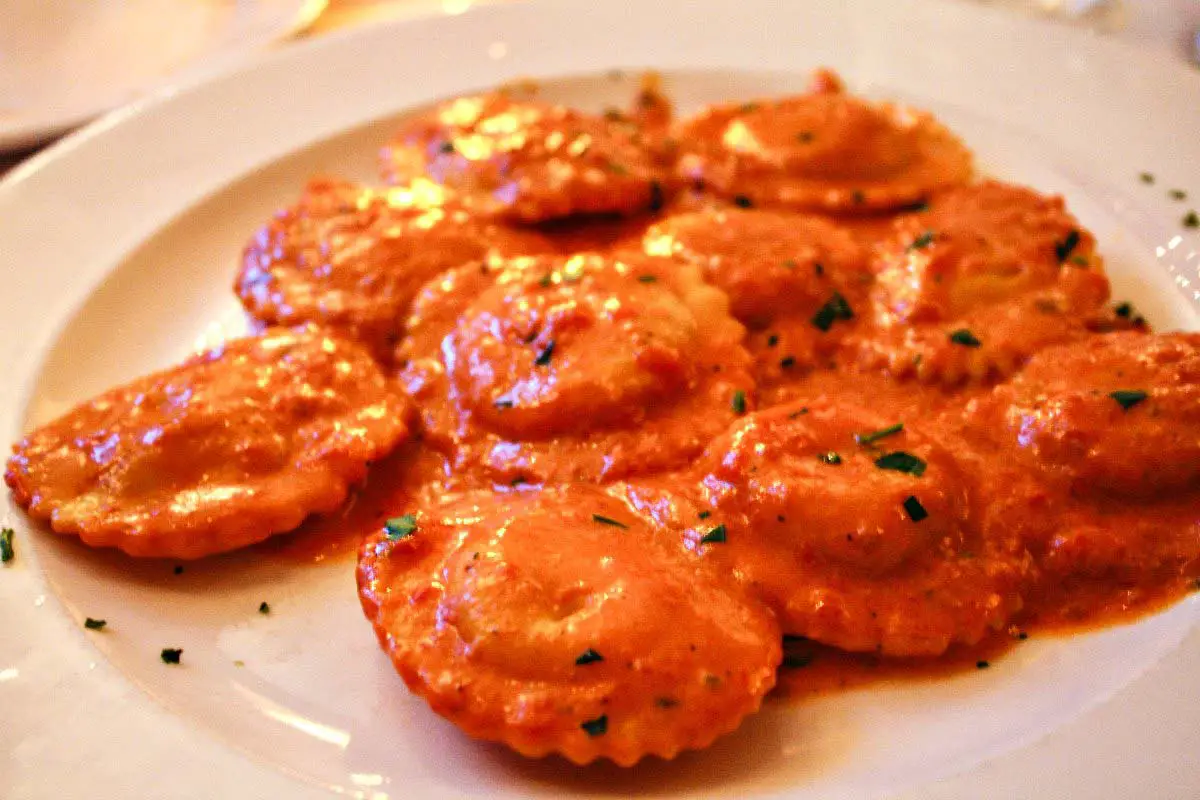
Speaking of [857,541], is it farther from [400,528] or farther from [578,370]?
[400,528]

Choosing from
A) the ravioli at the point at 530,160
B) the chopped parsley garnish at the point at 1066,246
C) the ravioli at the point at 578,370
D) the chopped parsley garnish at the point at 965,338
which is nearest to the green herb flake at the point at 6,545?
the ravioli at the point at 578,370

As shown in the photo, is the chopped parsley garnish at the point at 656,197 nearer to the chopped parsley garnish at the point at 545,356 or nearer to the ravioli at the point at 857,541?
the chopped parsley garnish at the point at 545,356

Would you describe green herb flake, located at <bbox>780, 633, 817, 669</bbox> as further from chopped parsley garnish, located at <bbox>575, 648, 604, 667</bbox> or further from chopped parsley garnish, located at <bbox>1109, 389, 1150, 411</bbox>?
chopped parsley garnish, located at <bbox>1109, 389, 1150, 411</bbox>

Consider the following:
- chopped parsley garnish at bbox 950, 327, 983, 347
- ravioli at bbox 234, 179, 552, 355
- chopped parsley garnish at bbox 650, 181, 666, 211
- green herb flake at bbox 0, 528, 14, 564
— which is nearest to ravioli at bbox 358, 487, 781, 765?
green herb flake at bbox 0, 528, 14, 564

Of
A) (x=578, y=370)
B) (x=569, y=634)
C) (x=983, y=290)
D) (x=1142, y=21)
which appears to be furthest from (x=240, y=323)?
(x=1142, y=21)

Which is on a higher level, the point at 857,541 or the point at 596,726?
the point at 857,541

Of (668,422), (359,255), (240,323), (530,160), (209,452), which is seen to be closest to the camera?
(209,452)

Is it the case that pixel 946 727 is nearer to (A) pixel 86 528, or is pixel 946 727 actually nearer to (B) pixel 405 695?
(B) pixel 405 695
